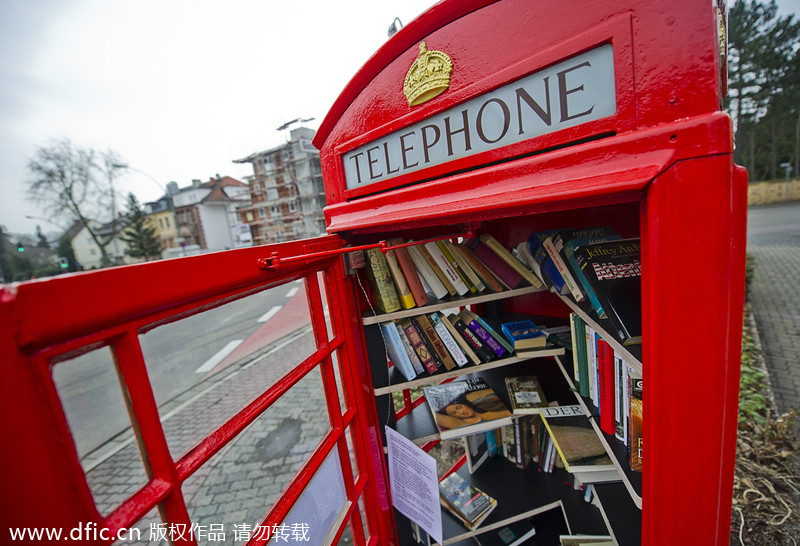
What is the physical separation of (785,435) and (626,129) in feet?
13.0

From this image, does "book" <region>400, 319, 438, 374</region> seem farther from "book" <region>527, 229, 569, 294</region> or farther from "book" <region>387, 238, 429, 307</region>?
"book" <region>527, 229, 569, 294</region>

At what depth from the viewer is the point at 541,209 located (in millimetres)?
976

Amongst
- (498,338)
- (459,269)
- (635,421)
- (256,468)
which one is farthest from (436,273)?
(256,468)

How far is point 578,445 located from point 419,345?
872mm

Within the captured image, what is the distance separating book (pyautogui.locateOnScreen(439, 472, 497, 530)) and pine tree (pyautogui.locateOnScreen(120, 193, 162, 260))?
141ft

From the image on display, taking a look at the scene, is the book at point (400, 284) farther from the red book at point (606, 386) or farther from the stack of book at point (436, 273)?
the red book at point (606, 386)

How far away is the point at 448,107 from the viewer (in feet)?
3.32

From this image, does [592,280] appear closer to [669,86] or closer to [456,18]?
[669,86]

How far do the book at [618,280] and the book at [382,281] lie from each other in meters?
0.85

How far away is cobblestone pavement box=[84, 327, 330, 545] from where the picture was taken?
3.12m

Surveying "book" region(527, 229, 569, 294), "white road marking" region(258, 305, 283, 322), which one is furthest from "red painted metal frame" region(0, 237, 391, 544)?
"white road marking" region(258, 305, 283, 322)

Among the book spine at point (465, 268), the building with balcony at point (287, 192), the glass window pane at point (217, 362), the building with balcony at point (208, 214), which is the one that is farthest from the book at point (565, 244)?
the building with balcony at point (208, 214)

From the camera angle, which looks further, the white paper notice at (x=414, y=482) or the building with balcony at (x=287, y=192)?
the building with balcony at (x=287, y=192)

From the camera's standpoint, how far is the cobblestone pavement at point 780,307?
13.0 feet
